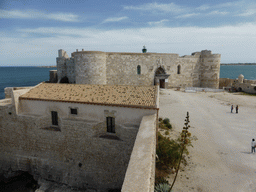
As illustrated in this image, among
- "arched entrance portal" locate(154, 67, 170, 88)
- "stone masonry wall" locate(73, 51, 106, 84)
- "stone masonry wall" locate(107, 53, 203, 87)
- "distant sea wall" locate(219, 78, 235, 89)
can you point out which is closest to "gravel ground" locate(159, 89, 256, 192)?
"stone masonry wall" locate(107, 53, 203, 87)

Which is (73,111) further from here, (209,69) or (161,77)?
(209,69)

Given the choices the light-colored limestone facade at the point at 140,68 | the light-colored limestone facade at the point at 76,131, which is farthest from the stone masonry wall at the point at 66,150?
the light-colored limestone facade at the point at 140,68

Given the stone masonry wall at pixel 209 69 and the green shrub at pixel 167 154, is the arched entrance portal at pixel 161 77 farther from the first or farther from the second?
the green shrub at pixel 167 154

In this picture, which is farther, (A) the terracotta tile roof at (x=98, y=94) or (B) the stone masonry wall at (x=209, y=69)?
(B) the stone masonry wall at (x=209, y=69)

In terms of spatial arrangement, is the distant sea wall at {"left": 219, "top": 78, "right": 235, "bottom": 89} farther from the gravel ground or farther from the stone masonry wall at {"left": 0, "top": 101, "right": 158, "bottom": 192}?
the stone masonry wall at {"left": 0, "top": 101, "right": 158, "bottom": 192}

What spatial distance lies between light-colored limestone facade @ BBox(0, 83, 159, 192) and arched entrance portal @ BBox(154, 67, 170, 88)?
20.2 m

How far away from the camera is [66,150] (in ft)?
41.8

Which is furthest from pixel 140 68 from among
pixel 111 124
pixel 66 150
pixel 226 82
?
pixel 226 82

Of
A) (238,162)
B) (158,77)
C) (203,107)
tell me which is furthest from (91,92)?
(158,77)

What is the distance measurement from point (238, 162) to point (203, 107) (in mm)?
13571

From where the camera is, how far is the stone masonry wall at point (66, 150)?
1145 cm

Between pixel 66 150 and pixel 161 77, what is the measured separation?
2494cm

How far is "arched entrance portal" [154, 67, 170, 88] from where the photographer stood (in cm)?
3288

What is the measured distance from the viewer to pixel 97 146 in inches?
464
